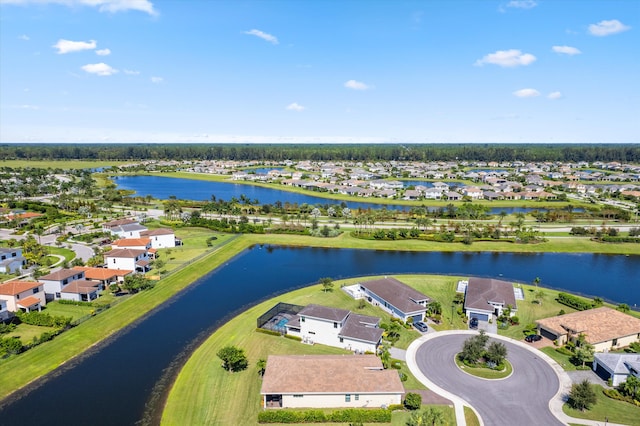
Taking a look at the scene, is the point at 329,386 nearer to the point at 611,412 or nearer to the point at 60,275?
the point at 611,412

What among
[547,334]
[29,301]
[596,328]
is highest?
[29,301]

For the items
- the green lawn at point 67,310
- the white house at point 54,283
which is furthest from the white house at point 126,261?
the green lawn at point 67,310

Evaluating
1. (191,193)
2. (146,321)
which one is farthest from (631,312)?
(191,193)

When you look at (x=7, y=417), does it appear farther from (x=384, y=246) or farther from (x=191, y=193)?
(x=191, y=193)

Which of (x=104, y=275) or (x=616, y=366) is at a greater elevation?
(x=104, y=275)

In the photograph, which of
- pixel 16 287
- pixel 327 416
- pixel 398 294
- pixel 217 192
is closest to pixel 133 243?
pixel 16 287
